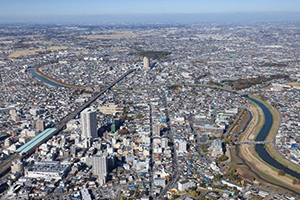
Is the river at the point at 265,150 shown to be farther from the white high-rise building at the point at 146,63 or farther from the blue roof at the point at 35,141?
the white high-rise building at the point at 146,63

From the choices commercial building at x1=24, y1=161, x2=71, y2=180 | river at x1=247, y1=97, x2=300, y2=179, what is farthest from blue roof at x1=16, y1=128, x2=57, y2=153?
Answer: river at x1=247, y1=97, x2=300, y2=179

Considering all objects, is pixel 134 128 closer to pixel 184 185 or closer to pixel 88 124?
pixel 88 124

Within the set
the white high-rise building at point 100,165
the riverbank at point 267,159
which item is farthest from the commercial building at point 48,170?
the riverbank at point 267,159

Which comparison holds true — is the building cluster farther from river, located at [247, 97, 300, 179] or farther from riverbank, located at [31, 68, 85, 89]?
river, located at [247, 97, 300, 179]

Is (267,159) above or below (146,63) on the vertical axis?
below

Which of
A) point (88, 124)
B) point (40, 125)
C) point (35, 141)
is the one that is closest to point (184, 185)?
point (88, 124)

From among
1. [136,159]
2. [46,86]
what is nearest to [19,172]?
[136,159]

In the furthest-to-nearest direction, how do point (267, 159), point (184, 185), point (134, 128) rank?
1. point (134, 128)
2. point (267, 159)
3. point (184, 185)

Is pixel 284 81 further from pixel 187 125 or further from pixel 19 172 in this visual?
pixel 19 172
